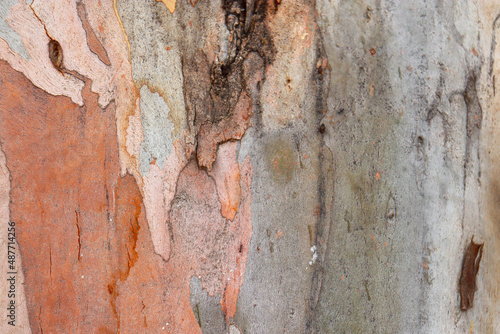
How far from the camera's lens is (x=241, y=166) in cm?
126

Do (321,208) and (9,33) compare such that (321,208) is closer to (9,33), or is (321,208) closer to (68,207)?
(68,207)

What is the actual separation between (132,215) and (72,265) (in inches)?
8.8

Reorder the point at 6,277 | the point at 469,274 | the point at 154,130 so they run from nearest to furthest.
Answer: the point at 6,277
the point at 154,130
the point at 469,274

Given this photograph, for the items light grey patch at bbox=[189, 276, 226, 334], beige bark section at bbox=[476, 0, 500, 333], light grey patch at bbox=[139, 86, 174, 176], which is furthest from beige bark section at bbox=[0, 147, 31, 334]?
beige bark section at bbox=[476, 0, 500, 333]

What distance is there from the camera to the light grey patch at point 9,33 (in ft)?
3.44

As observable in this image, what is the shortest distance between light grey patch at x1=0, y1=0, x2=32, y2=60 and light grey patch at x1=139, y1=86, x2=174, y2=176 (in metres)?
0.35

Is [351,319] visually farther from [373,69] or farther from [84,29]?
[84,29]

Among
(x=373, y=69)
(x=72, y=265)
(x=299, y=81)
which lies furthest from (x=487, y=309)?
(x=72, y=265)

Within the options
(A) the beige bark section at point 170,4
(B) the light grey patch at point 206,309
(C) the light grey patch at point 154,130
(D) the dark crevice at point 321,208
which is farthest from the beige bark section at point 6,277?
(D) the dark crevice at point 321,208

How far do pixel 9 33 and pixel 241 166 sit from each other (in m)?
0.79

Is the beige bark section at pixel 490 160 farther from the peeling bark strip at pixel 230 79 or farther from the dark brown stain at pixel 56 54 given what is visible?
the dark brown stain at pixel 56 54

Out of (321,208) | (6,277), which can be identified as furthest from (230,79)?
(6,277)

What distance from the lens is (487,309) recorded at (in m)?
1.49

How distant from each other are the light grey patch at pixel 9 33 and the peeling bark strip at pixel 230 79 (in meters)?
0.48
